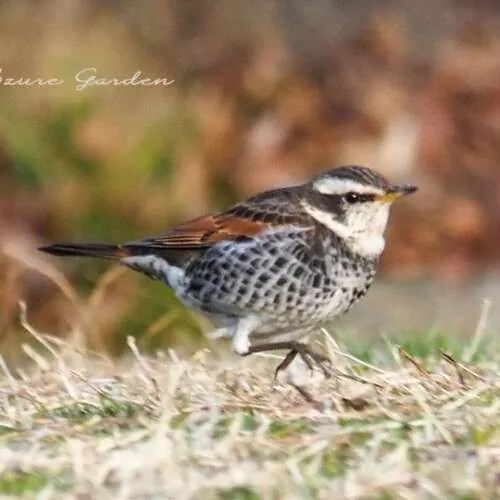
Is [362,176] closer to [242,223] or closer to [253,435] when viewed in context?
[242,223]

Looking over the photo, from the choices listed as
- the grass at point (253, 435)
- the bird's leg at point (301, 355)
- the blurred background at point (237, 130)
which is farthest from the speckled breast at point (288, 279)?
the blurred background at point (237, 130)

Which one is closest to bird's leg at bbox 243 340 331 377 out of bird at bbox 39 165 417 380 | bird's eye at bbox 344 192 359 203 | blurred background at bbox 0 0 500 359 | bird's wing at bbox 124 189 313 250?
bird at bbox 39 165 417 380

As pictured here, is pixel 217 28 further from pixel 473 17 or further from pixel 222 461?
pixel 222 461

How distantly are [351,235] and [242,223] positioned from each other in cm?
44

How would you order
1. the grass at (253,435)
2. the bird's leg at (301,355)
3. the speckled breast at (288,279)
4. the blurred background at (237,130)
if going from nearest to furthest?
the grass at (253,435), the bird's leg at (301,355), the speckled breast at (288,279), the blurred background at (237,130)

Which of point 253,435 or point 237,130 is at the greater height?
point 253,435

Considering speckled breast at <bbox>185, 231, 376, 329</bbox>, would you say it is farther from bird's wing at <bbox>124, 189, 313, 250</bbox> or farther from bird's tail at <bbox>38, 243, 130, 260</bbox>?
bird's tail at <bbox>38, 243, 130, 260</bbox>

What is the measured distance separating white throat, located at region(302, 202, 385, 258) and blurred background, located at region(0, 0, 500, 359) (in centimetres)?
341

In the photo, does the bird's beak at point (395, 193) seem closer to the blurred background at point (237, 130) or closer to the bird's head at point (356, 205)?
the bird's head at point (356, 205)

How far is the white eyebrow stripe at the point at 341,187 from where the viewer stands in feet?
20.8

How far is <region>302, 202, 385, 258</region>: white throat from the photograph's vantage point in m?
→ 6.30

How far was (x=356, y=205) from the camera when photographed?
6355 millimetres

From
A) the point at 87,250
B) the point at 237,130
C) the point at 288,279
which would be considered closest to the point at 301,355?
the point at 288,279

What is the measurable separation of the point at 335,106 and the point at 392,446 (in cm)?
985
